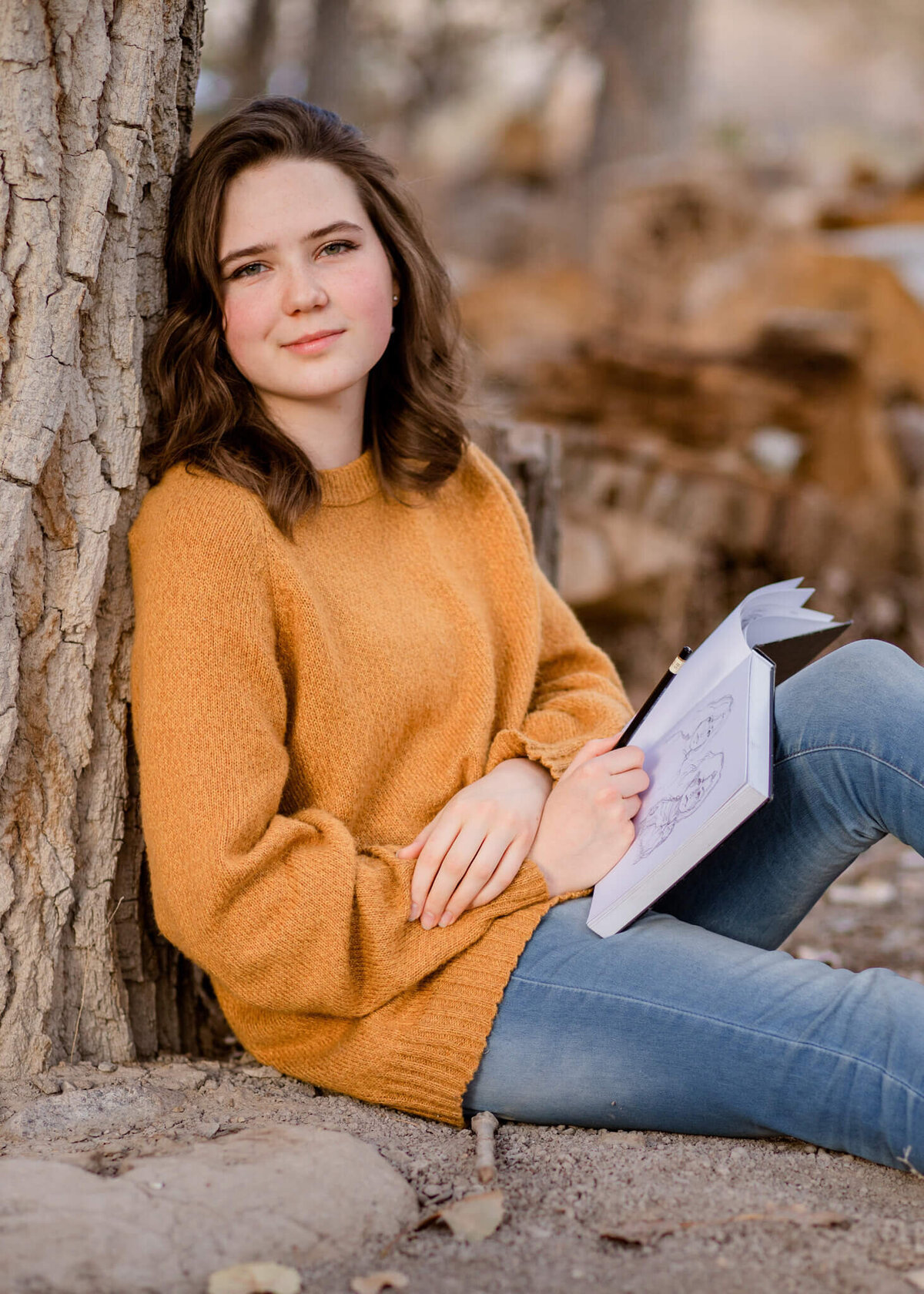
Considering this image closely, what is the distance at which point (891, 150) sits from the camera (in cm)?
1870

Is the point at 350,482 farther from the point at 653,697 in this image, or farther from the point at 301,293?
the point at 653,697

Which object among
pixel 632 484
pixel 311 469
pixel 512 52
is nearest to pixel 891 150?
pixel 512 52

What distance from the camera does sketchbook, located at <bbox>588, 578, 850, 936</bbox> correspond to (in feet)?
4.90

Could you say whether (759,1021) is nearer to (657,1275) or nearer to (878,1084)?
(878,1084)

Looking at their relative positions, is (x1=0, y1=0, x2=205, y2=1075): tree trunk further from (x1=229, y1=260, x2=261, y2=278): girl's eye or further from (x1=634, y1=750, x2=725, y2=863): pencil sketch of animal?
(x1=634, y1=750, x2=725, y2=863): pencil sketch of animal

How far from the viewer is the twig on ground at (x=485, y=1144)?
58.8 inches

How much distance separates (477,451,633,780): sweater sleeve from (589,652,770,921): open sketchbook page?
0.65 ft

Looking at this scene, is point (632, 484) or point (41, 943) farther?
point (632, 484)

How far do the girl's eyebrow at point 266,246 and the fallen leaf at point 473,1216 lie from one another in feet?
4.52

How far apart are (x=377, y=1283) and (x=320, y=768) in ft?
2.36

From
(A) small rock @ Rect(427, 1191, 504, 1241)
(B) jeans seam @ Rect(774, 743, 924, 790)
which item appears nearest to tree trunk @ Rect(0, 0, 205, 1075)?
(A) small rock @ Rect(427, 1191, 504, 1241)

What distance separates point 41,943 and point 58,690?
38cm

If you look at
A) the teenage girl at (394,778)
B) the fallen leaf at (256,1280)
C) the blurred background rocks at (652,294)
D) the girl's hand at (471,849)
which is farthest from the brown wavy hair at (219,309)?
the fallen leaf at (256,1280)

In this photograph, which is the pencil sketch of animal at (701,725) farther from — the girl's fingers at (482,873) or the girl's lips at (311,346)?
the girl's lips at (311,346)
